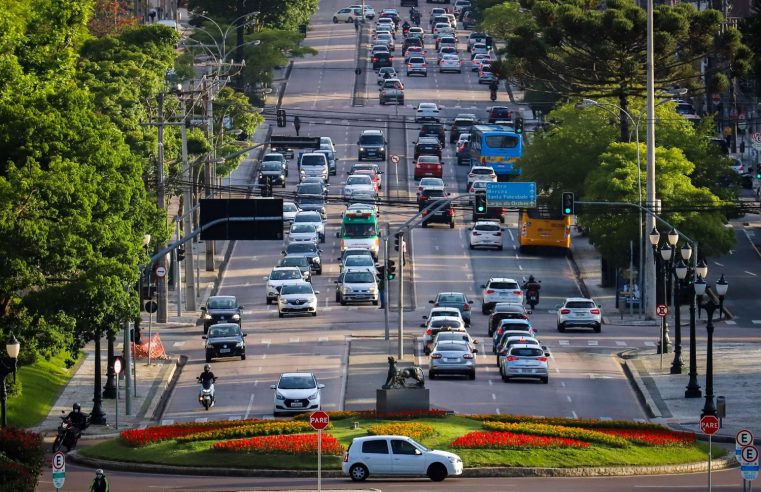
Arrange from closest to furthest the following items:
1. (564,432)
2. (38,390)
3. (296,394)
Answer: (564,432)
(296,394)
(38,390)

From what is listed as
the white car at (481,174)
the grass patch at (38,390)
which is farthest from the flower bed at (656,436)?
the white car at (481,174)

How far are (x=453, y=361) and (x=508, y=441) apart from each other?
53.8 ft

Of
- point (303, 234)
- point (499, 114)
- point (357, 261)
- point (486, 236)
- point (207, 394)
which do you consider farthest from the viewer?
point (499, 114)

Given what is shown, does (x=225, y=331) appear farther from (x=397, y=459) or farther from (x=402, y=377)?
(x=397, y=459)

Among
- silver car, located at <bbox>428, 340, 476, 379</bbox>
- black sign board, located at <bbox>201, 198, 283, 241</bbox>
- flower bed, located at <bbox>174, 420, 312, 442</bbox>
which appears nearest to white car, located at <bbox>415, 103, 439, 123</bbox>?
black sign board, located at <bbox>201, 198, 283, 241</bbox>

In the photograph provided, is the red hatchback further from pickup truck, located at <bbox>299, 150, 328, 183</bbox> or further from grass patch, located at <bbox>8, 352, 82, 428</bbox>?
grass patch, located at <bbox>8, 352, 82, 428</bbox>

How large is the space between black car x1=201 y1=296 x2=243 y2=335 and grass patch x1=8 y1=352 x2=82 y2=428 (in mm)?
8251

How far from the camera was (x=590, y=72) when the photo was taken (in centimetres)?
10306

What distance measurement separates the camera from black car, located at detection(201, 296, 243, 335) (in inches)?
3268

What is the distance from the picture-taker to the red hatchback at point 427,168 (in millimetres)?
123375

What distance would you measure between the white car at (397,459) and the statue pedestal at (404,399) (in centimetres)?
914

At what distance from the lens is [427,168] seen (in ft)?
405

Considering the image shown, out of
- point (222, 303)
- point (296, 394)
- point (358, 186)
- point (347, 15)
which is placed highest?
point (347, 15)

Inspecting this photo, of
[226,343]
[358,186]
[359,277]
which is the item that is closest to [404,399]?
[226,343]
